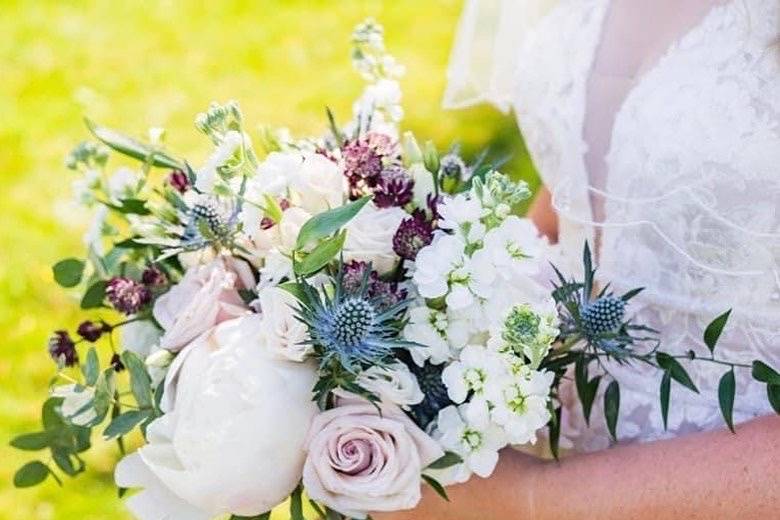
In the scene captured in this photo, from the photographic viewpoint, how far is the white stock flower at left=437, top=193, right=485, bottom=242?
1.50 m

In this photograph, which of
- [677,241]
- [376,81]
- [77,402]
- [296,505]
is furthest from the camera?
[376,81]

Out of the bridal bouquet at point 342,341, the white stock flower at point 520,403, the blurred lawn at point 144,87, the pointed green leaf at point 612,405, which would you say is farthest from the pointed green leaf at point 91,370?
the blurred lawn at point 144,87

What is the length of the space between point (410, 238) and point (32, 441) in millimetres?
663

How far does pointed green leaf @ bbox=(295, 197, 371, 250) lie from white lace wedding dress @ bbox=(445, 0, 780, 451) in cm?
48

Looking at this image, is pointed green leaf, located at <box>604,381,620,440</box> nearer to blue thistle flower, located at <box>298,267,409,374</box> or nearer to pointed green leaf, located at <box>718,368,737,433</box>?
pointed green leaf, located at <box>718,368,737,433</box>

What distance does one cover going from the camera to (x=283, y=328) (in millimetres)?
1510

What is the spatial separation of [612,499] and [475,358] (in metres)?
0.34

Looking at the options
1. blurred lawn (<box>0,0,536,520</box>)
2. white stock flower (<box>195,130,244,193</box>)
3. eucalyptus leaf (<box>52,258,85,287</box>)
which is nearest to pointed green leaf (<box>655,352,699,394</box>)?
white stock flower (<box>195,130,244,193</box>)

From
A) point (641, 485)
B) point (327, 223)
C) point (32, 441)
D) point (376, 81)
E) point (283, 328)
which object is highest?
point (376, 81)

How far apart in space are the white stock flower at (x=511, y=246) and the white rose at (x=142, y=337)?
0.51 metres

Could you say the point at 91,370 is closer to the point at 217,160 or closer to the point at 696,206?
Result: the point at 217,160

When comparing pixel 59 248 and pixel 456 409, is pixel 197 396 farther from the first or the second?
pixel 59 248

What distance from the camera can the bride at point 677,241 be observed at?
171cm

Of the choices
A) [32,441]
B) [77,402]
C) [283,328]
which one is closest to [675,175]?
A: [283,328]
